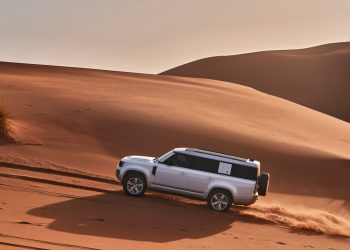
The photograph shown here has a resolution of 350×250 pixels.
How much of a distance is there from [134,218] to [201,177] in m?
2.85

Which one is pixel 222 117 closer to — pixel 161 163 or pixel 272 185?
pixel 272 185

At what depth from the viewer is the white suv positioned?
1530cm

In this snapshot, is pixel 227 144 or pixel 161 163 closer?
pixel 161 163

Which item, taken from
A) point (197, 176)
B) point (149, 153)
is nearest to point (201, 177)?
point (197, 176)

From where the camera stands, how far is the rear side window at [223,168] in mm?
15305

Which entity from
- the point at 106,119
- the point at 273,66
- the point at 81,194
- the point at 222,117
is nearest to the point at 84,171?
the point at 81,194

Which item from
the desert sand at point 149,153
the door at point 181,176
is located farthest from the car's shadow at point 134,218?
the door at point 181,176

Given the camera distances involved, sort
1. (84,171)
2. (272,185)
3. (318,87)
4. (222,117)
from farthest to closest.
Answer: (318,87)
(222,117)
(272,185)
(84,171)

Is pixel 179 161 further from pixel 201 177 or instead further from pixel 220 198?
pixel 220 198

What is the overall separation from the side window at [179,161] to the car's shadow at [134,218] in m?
1.03

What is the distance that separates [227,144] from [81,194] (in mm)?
10443

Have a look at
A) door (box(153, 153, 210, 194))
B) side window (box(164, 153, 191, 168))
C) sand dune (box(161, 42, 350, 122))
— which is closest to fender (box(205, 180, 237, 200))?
door (box(153, 153, 210, 194))

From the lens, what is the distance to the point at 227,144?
80.2ft

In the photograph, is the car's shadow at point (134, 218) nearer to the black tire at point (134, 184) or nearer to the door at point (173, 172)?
the black tire at point (134, 184)
